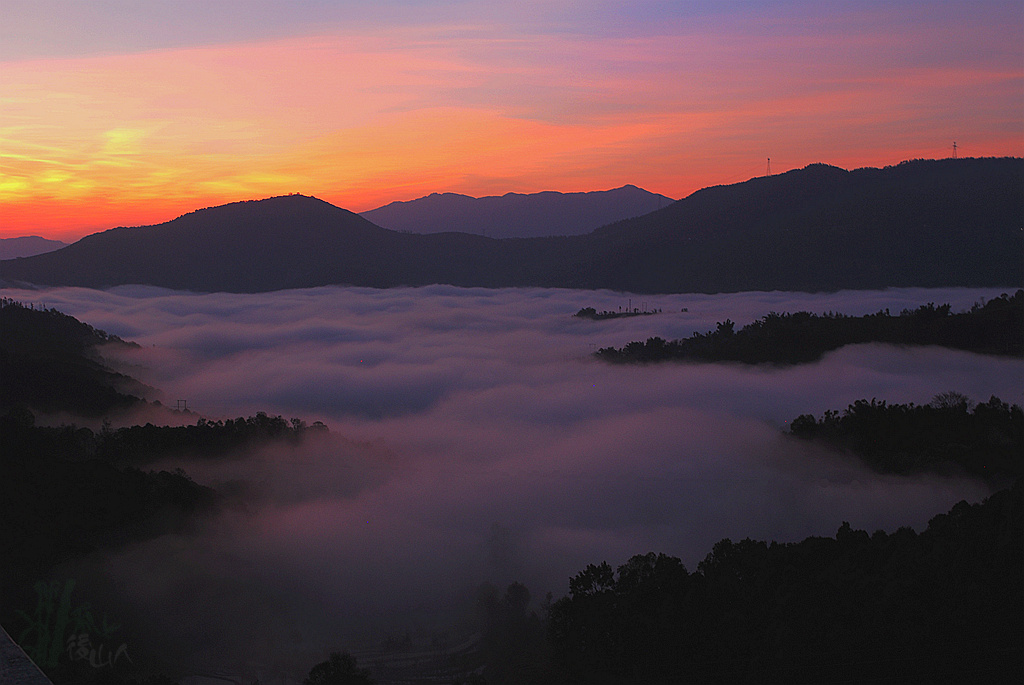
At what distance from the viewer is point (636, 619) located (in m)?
38.1

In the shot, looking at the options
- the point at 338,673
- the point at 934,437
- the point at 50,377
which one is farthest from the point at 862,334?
A: the point at 50,377

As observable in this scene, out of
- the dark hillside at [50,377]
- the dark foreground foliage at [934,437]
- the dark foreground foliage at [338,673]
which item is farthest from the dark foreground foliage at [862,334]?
the dark foreground foliage at [338,673]

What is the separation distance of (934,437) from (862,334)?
2254 inches

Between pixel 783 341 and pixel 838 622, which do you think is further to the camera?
pixel 783 341

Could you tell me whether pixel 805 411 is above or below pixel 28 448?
below

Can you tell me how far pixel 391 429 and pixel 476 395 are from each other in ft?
92.4

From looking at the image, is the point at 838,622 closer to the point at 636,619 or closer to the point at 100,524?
the point at 636,619

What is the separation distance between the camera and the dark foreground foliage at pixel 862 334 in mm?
118062

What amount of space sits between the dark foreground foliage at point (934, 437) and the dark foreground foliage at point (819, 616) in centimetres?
2536

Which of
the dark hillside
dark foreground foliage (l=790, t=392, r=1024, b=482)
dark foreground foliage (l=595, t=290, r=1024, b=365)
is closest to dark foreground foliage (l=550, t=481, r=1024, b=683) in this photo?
dark foreground foliage (l=790, t=392, r=1024, b=482)

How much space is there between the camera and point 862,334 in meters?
125

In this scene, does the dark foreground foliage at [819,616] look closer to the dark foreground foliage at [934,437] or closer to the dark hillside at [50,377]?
the dark foreground foliage at [934,437]

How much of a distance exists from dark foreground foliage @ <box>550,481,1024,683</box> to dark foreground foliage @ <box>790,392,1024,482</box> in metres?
25.4

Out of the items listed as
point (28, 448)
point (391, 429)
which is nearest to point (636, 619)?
point (28, 448)
